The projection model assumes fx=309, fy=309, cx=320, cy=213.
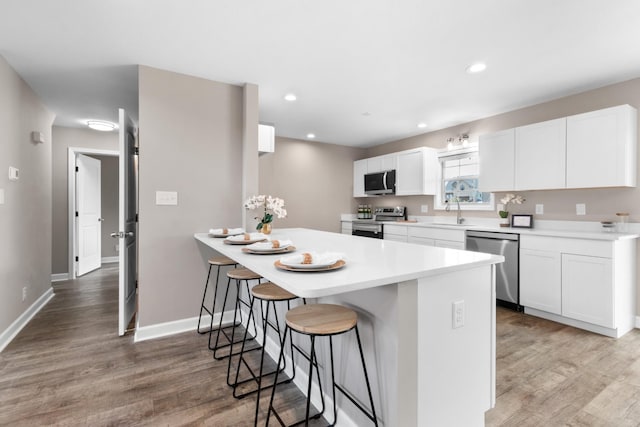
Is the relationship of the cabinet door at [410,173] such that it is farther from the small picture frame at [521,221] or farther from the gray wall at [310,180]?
the small picture frame at [521,221]

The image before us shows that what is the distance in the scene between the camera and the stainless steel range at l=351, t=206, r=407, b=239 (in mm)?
5094

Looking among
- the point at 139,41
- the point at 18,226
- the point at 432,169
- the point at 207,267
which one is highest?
the point at 139,41

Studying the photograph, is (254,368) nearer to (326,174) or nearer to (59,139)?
(326,174)

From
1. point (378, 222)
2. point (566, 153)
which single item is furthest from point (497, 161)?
point (378, 222)

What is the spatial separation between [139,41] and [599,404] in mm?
3860

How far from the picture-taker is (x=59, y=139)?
4.61 meters

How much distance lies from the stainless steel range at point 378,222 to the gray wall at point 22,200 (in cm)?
429

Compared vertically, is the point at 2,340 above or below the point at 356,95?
below

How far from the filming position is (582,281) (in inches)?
112

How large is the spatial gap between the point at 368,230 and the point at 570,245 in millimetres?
2796

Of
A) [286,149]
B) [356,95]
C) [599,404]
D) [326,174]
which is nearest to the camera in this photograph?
[599,404]

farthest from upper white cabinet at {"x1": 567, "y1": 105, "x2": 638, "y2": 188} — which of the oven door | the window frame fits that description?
the oven door

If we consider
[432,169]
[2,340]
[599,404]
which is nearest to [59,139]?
[2,340]

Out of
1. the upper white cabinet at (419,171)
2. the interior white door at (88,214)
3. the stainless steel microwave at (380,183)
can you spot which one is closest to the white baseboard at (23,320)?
the interior white door at (88,214)
